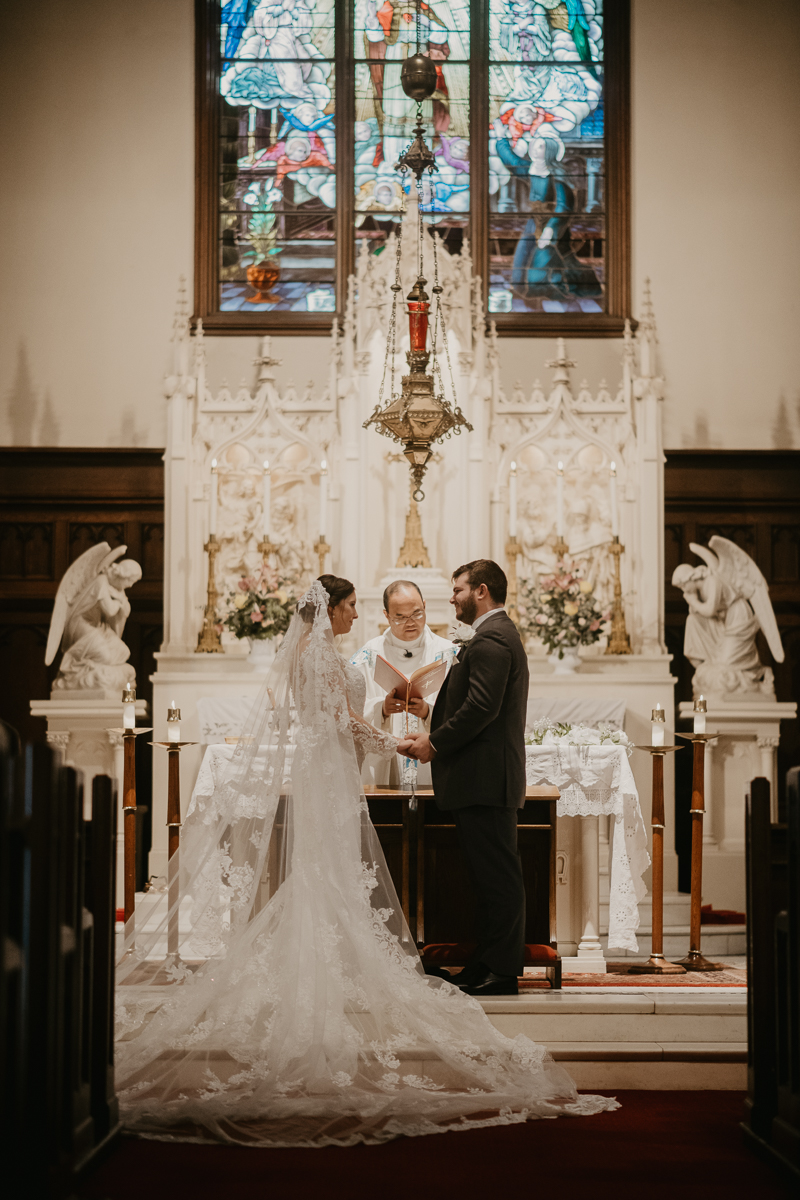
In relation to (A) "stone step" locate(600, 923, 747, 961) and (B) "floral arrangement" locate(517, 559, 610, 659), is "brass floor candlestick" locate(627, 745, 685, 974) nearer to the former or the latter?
(A) "stone step" locate(600, 923, 747, 961)

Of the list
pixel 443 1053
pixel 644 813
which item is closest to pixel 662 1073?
pixel 443 1053

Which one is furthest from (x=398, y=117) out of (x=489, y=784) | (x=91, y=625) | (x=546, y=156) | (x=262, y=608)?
(x=489, y=784)

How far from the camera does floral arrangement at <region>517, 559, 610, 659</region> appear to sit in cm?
794

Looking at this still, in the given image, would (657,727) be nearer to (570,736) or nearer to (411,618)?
(570,736)

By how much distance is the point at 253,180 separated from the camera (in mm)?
10102

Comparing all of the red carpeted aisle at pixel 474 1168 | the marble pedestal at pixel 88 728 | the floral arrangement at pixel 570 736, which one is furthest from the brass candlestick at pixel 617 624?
the red carpeted aisle at pixel 474 1168

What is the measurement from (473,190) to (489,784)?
6552mm

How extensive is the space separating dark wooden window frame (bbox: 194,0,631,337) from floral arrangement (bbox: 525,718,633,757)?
409 cm

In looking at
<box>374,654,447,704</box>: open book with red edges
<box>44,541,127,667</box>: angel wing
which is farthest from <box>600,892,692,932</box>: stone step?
<box>44,541,127,667</box>: angel wing

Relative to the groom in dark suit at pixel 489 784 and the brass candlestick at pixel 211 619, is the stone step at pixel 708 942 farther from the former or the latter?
the brass candlestick at pixel 211 619

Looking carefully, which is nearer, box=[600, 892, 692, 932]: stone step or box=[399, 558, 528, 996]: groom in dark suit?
box=[399, 558, 528, 996]: groom in dark suit

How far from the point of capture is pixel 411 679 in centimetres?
555

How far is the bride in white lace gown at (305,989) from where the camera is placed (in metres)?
3.78

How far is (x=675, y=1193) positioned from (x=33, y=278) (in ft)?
28.0
